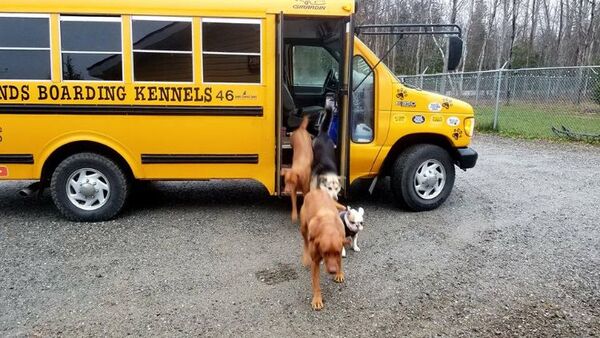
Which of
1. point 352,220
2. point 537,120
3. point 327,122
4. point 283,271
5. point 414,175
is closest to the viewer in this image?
point 283,271

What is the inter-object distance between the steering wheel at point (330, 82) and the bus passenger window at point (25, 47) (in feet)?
11.7

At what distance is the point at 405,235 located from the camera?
528cm

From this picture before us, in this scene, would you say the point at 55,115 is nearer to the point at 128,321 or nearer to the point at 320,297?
the point at 128,321

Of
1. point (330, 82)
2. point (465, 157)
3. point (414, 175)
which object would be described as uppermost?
point (330, 82)

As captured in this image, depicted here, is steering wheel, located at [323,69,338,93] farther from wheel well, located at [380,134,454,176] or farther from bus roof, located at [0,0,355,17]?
bus roof, located at [0,0,355,17]

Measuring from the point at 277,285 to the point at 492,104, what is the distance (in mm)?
14143

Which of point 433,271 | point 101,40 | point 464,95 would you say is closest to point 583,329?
point 433,271

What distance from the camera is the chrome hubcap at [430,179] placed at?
6023 millimetres

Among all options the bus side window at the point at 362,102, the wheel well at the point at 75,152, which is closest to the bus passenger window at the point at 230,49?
the bus side window at the point at 362,102

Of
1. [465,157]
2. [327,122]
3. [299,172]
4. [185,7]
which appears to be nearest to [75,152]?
[185,7]

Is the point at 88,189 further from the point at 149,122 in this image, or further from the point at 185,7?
the point at 185,7

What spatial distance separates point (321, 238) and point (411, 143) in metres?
3.13

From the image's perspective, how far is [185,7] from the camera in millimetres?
5234

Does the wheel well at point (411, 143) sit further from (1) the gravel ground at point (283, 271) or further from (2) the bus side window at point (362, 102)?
(1) the gravel ground at point (283, 271)
